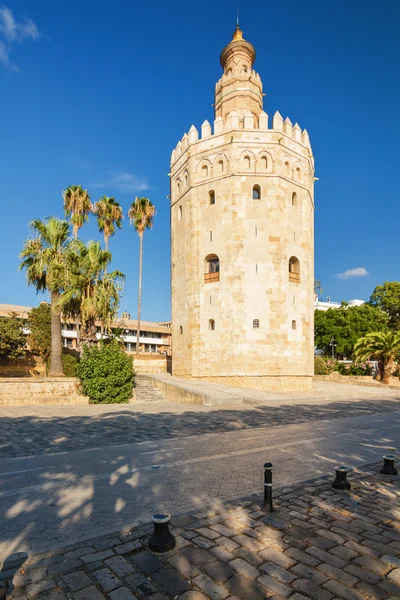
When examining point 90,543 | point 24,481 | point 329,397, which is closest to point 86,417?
point 24,481

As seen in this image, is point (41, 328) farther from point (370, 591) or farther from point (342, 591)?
point (370, 591)

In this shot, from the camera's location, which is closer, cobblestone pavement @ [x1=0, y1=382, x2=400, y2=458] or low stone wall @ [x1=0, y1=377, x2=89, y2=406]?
cobblestone pavement @ [x1=0, y1=382, x2=400, y2=458]

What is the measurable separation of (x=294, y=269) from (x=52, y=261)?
14.9m

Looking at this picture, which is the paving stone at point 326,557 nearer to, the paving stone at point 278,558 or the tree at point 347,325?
the paving stone at point 278,558

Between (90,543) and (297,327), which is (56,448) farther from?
(297,327)

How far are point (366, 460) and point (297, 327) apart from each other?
17551 millimetres

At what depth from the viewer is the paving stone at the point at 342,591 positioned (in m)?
3.19

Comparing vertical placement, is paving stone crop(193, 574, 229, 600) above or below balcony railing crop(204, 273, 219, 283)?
below

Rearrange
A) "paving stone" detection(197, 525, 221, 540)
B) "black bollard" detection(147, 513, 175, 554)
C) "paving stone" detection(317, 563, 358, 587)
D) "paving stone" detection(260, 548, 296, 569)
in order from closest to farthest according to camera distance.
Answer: "paving stone" detection(317, 563, 358, 587)
"paving stone" detection(260, 548, 296, 569)
"black bollard" detection(147, 513, 175, 554)
"paving stone" detection(197, 525, 221, 540)

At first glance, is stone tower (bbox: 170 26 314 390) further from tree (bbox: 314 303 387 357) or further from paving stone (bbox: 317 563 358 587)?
tree (bbox: 314 303 387 357)

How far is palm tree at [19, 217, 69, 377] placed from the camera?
18.4 metres

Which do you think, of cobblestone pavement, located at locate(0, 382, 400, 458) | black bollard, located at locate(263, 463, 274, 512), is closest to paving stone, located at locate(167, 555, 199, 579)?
black bollard, located at locate(263, 463, 274, 512)

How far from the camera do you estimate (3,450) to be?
820cm

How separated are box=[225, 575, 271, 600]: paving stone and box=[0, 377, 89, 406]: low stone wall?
47.0 feet
